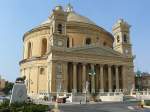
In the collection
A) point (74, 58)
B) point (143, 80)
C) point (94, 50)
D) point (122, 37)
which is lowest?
point (143, 80)

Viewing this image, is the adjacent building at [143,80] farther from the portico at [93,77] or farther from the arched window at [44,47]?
the arched window at [44,47]

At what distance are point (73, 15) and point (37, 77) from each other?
2230 cm

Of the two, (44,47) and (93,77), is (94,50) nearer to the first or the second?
(93,77)

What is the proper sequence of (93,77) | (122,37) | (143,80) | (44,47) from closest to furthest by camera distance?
(93,77) < (122,37) < (44,47) < (143,80)

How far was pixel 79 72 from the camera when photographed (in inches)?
2274

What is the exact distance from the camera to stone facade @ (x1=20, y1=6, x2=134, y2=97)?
53500 mm

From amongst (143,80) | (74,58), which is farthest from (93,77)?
(143,80)

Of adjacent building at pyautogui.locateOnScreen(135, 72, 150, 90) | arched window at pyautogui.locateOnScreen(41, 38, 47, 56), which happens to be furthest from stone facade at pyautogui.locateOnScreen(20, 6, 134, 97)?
adjacent building at pyautogui.locateOnScreen(135, 72, 150, 90)

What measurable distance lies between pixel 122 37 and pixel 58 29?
17385 millimetres

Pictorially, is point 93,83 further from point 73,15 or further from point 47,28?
point 73,15

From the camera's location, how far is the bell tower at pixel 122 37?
64.2 metres

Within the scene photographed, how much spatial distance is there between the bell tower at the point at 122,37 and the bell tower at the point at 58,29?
15.6 metres

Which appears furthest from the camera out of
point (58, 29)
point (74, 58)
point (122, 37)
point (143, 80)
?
point (143, 80)

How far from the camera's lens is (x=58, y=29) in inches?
2280
